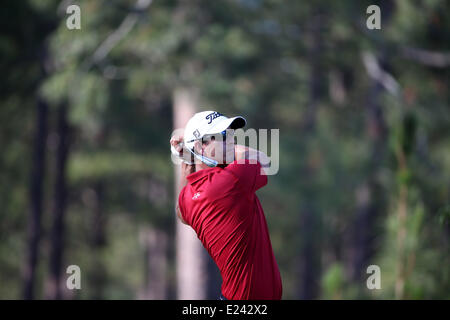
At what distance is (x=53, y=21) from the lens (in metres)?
14.2

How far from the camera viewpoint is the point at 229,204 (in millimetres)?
3451

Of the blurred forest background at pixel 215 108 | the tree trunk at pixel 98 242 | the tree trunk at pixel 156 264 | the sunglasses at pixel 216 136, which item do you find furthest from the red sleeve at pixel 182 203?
the tree trunk at pixel 156 264

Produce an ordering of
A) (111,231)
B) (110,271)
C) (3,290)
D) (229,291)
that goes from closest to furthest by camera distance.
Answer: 1. (229,291)
2. (3,290)
3. (110,271)
4. (111,231)

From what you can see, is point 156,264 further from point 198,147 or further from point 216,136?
point 216,136

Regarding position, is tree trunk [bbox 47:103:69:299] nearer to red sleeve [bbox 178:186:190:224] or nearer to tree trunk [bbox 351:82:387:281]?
tree trunk [bbox 351:82:387:281]

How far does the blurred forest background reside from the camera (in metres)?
11.4

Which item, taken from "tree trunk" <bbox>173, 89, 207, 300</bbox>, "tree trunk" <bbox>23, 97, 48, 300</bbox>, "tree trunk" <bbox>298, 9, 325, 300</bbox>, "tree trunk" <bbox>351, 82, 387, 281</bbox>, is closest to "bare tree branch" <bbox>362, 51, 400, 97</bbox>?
"tree trunk" <bbox>351, 82, 387, 281</bbox>

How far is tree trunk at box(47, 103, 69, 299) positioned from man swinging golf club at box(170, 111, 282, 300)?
1303 cm

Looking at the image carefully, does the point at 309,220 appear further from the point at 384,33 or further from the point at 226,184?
the point at 226,184

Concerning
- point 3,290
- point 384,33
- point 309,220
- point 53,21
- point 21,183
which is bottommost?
point 3,290

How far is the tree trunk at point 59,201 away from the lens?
52.4 feet

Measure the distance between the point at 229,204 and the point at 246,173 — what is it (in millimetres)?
209
